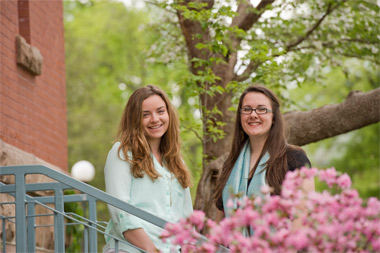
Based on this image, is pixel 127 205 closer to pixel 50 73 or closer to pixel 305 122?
pixel 305 122

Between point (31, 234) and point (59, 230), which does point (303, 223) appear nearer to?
point (59, 230)

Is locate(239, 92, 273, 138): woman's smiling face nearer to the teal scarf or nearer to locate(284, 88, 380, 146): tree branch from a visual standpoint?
the teal scarf

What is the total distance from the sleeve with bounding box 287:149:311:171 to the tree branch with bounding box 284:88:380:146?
239 centimetres

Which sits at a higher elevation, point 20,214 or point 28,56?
point 28,56

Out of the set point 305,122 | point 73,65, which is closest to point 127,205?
point 305,122

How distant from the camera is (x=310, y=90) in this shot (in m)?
23.7

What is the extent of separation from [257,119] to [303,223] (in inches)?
56.1

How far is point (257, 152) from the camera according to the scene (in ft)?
12.3

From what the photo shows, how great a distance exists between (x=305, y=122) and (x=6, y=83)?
9.31 ft

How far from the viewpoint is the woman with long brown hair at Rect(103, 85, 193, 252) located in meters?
3.41

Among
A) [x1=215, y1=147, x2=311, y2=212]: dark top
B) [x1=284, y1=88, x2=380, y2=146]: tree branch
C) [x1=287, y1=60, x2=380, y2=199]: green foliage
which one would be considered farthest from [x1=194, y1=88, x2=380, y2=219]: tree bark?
[x1=287, y1=60, x2=380, y2=199]: green foliage

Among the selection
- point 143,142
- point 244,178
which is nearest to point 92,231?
point 143,142

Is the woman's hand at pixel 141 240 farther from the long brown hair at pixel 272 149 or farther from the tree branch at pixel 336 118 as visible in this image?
the tree branch at pixel 336 118

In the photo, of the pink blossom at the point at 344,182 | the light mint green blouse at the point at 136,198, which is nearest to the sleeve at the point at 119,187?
the light mint green blouse at the point at 136,198
